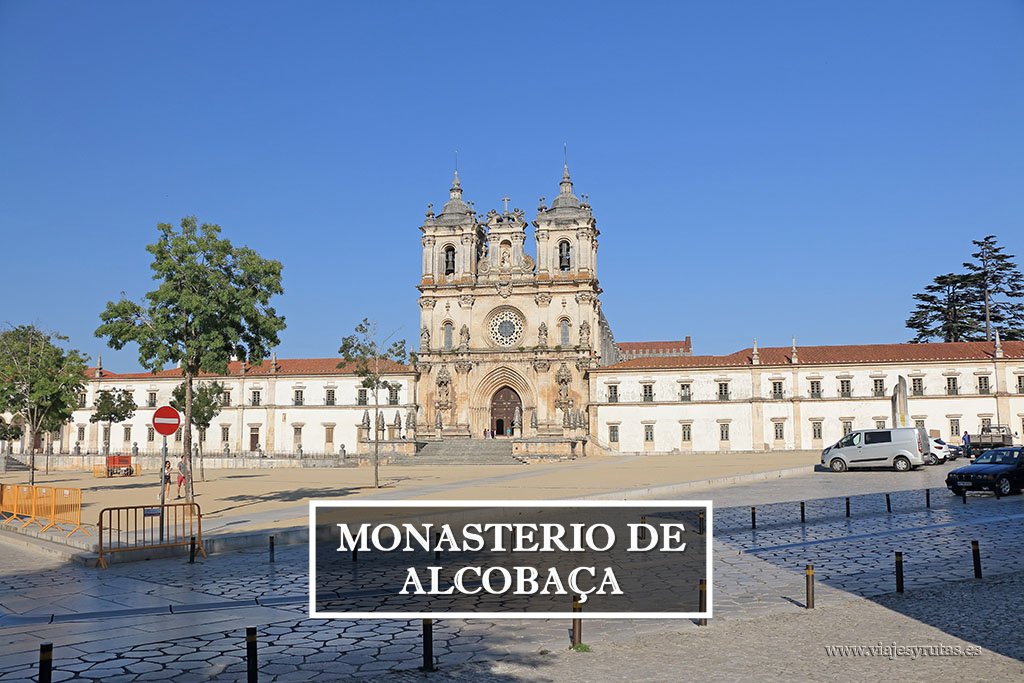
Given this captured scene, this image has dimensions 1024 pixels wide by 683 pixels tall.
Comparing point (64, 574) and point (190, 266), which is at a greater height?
point (190, 266)

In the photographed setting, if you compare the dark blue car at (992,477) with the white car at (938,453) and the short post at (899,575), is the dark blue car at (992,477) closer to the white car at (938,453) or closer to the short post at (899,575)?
the short post at (899,575)

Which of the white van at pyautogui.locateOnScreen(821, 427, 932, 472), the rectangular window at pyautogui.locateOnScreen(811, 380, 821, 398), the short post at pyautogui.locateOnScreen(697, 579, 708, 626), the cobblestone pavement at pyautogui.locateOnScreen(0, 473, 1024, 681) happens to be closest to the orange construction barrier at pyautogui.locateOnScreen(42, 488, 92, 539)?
the cobblestone pavement at pyautogui.locateOnScreen(0, 473, 1024, 681)

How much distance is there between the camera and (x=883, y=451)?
114ft

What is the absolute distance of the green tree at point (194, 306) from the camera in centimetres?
2606

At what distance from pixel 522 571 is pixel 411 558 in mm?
2539

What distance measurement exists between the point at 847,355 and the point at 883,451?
31311 millimetres

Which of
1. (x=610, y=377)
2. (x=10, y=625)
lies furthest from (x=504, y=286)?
(x=10, y=625)

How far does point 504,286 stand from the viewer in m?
70.6

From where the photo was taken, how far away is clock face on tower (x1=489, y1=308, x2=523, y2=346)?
70688mm

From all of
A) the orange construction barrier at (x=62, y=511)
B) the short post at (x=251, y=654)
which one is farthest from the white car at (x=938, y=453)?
the short post at (x=251, y=654)

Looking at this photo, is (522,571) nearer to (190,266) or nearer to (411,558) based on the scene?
(411,558)

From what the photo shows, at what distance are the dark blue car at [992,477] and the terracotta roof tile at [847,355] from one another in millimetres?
40512

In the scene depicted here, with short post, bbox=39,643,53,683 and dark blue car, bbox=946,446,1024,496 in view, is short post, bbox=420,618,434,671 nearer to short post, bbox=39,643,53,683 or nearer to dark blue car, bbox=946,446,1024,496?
short post, bbox=39,643,53,683

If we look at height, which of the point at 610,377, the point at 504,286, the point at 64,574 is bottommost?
the point at 64,574
